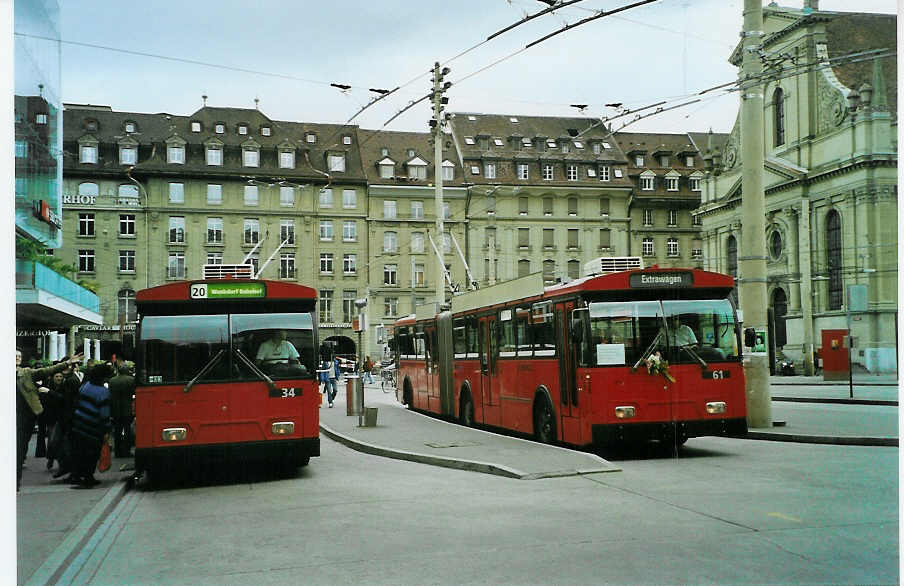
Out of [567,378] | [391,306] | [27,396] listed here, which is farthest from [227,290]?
[391,306]

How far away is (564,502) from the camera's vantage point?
30.9ft

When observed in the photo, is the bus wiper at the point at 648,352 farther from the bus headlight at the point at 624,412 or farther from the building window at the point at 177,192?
the building window at the point at 177,192

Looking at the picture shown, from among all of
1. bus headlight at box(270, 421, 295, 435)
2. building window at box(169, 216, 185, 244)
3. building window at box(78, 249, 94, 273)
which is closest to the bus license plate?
bus headlight at box(270, 421, 295, 435)

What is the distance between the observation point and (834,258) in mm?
13680

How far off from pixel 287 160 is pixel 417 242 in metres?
10.4

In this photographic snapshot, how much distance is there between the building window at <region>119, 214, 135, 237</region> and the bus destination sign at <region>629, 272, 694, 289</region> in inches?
263

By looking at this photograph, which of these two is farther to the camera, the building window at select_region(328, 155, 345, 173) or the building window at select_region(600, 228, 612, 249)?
the building window at select_region(600, 228, 612, 249)

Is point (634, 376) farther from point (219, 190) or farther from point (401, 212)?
point (401, 212)

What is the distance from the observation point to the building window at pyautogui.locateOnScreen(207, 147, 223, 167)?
12.8 m

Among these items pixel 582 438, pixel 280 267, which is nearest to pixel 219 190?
pixel 280 267

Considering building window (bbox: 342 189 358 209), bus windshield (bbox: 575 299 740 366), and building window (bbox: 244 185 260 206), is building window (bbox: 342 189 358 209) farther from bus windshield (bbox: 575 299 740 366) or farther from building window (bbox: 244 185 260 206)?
bus windshield (bbox: 575 299 740 366)

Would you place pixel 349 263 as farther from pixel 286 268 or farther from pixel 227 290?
pixel 227 290

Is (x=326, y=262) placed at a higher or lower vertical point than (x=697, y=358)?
higher

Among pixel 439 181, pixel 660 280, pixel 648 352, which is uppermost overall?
pixel 439 181
